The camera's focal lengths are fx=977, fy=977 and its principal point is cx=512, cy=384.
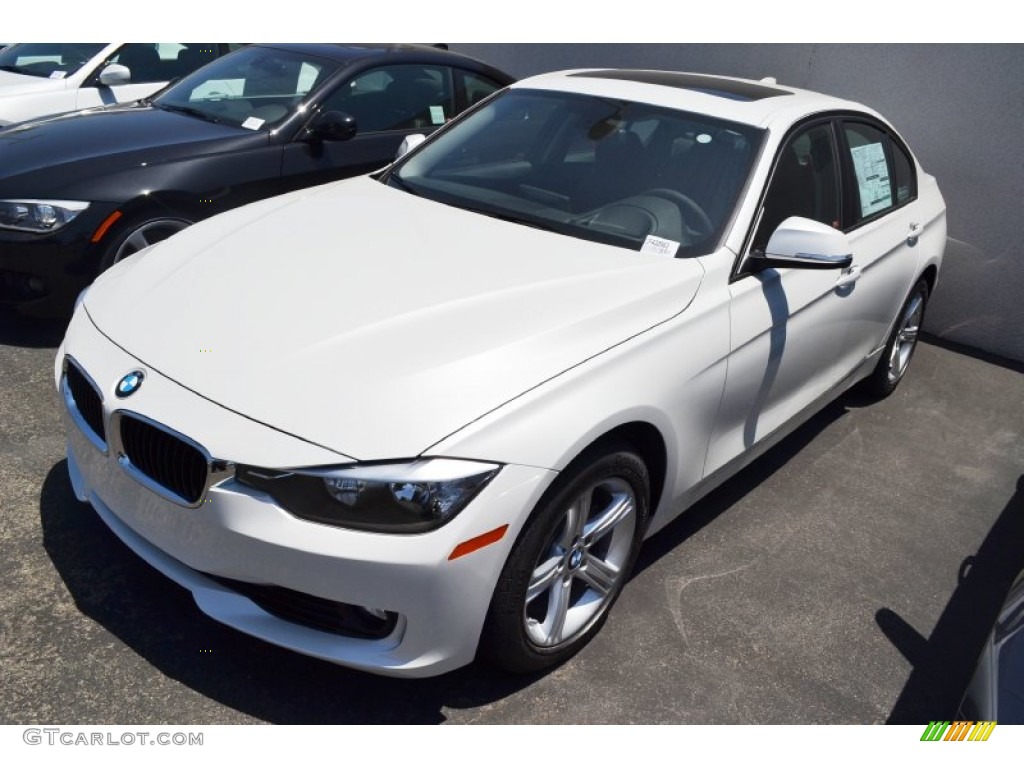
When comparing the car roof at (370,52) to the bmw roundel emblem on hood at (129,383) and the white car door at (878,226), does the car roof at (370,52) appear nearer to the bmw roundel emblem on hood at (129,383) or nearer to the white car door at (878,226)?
the white car door at (878,226)

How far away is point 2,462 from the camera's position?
12.4 ft

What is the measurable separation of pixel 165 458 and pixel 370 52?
399cm

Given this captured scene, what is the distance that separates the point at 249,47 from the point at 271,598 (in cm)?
459

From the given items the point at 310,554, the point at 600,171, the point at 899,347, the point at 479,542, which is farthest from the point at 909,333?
the point at 310,554

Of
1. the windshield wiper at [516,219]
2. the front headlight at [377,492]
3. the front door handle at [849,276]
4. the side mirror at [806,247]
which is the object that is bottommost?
the front headlight at [377,492]

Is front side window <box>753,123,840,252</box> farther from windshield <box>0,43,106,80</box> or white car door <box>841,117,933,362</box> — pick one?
windshield <box>0,43,106,80</box>

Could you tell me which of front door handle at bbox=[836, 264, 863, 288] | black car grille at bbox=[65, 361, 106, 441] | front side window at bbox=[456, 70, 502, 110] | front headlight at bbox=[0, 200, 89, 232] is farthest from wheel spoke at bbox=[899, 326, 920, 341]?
front headlight at bbox=[0, 200, 89, 232]

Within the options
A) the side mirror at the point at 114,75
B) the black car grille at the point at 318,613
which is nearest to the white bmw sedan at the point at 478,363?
the black car grille at the point at 318,613

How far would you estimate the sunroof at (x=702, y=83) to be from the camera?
13.3 feet

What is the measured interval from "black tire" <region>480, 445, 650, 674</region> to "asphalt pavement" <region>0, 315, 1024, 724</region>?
0.51ft

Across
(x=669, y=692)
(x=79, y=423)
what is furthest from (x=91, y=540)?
(x=669, y=692)

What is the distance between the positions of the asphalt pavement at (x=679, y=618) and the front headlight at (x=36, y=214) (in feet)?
1.97

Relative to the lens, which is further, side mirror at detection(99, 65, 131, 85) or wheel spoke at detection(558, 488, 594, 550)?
side mirror at detection(99, 65, 131, 85)

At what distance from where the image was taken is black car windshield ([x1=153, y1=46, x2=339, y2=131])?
5.57 metres
